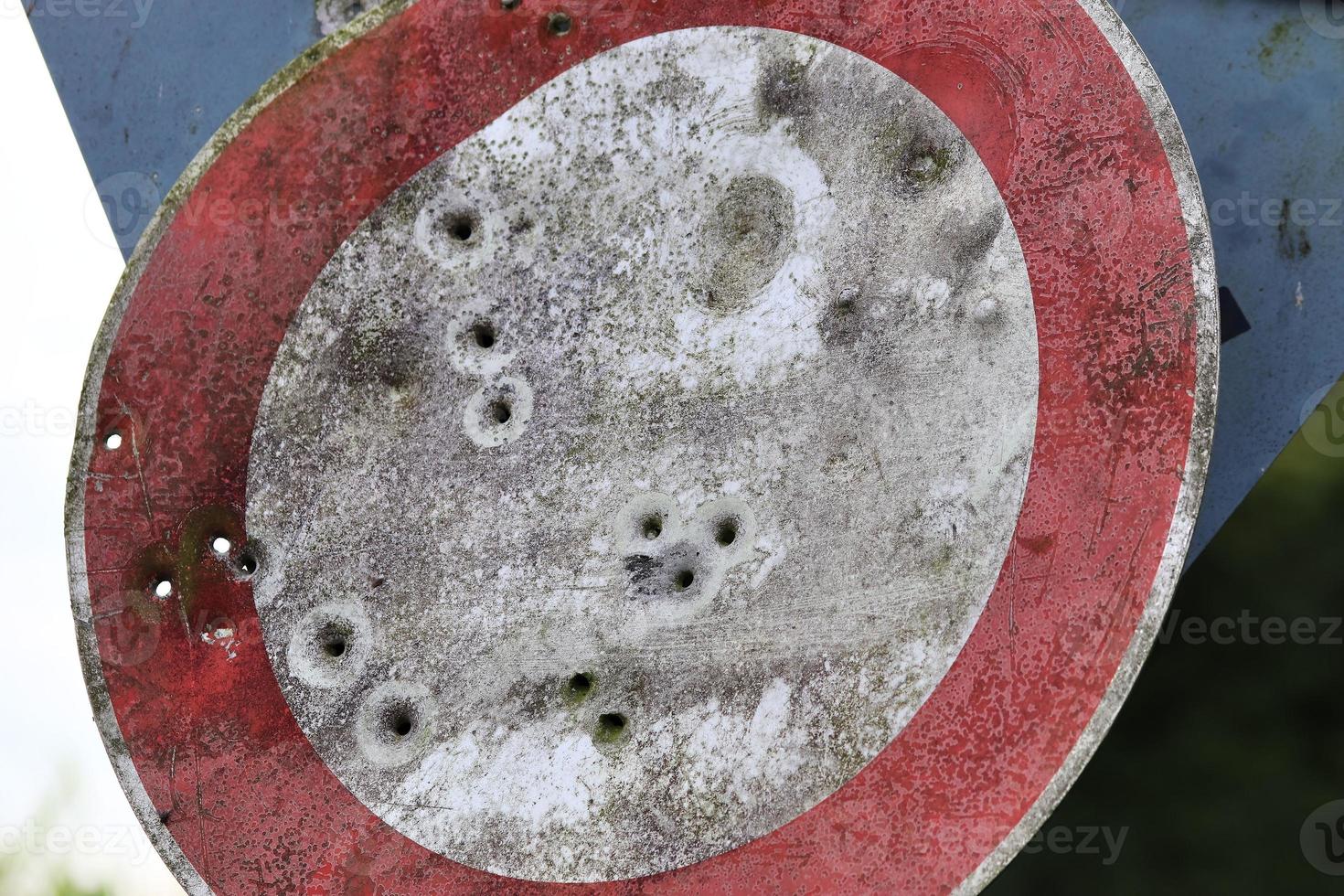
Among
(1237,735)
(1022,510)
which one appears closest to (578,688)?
(1022,510)

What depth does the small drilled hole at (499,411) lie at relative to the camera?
2707 millimetres

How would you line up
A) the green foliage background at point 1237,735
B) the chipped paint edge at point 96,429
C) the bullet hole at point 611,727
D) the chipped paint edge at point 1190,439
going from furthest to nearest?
the green foliage background at point 1237,735
the bullet hole at point 611,727
the chipped paint edge at point 96,429
the chipped paint edge at point 1190,439

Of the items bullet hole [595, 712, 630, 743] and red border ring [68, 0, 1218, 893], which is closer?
red border ring [68, 0, 1218, 893]

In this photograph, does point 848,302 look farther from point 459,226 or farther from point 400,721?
point 400,721

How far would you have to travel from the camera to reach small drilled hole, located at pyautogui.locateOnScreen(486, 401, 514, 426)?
2.71 metres

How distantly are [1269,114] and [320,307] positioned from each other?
2.94 meters

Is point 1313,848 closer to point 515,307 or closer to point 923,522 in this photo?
point 923,522

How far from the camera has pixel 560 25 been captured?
2.59 m

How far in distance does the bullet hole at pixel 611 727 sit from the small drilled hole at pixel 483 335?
1039mm

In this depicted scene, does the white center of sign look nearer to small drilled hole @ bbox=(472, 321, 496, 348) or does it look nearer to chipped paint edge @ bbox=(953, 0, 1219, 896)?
small drilled hole @ bbox=(472, 321, 496, 348)

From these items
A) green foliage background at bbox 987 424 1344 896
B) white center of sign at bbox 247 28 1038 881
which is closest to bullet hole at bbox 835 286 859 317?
white center of sign at bbox 247 28 1038 881

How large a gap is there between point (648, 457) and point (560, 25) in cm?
114

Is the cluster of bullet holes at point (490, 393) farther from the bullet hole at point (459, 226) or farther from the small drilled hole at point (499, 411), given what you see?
the bullet hole at point (459, 226)

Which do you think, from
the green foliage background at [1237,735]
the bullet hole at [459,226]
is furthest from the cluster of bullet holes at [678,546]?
the green foliage background at [1237,735]
